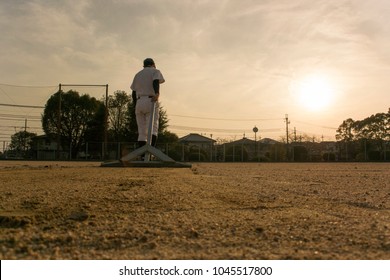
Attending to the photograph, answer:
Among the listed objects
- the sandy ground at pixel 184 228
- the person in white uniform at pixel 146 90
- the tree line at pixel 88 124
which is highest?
the tree line at pixel 88 124

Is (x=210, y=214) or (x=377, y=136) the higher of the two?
(x=377, y=136)

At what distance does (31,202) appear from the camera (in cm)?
213

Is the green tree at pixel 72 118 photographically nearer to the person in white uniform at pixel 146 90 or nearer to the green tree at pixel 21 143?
the green tree at pixel 21 143

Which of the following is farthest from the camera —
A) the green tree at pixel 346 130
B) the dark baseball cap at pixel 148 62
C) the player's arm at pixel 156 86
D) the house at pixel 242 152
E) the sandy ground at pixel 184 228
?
the green tree at pixel 346 130

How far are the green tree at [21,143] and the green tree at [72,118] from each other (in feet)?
10.2

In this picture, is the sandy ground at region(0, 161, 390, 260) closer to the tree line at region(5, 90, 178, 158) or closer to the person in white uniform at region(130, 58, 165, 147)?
the person in white uniform at region(130, 58, 165, 147)

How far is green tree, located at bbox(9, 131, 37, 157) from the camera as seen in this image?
134 ft

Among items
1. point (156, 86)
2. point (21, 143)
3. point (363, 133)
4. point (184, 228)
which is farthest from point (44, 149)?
point (363, 133)

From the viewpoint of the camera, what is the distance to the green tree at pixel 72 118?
45938 millimetres

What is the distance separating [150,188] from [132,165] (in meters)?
3.91

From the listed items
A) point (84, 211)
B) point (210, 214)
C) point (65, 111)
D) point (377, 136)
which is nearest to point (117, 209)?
point (84, 211)

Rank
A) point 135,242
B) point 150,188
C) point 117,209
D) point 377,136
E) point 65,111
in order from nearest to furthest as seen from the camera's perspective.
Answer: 1. point 135,242
2. point 117,209
3. point 150,188
4. point 65,111
5. point 377,136

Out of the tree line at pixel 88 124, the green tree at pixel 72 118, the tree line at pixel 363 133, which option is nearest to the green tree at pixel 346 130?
the tree line at pixel 363 133
